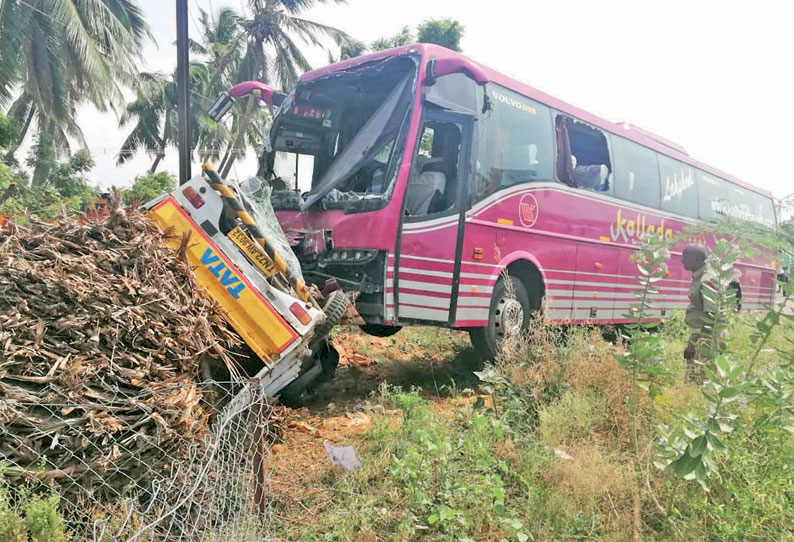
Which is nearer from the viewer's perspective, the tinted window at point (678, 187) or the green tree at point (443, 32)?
the tinted window at point (678, 187)

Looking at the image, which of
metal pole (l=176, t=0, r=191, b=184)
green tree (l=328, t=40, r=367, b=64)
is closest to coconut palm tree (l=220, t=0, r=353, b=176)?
green tree (l=328, t=40, r=367, b=64)

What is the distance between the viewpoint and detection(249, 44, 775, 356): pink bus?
475 cm

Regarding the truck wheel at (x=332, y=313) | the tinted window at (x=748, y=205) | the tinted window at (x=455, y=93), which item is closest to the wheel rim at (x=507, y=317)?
the tinted window at (x=455, y=93)

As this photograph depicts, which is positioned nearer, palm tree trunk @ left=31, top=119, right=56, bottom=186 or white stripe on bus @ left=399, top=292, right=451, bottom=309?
white stripe on bus @ left=399, top=292, right=451, bottom=309

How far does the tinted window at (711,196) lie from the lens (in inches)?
383

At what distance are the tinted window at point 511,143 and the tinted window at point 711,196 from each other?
486cm

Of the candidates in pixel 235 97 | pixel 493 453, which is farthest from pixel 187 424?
pixel 235 97

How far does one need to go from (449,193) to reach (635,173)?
3982 millimetres

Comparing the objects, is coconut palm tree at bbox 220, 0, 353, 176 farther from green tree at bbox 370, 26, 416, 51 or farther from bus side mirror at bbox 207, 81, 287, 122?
bus side mirror at bbox 207, 81, 287, 122

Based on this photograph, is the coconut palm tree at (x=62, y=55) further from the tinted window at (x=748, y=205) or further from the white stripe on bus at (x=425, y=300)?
the tinted window at (x=748, y=205)

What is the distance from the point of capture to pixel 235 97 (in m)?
6.25

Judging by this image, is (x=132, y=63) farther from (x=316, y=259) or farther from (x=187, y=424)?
(x=187, y=424)

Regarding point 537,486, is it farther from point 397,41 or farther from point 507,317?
point 397,41

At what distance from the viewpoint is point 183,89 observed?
5.91 metres
